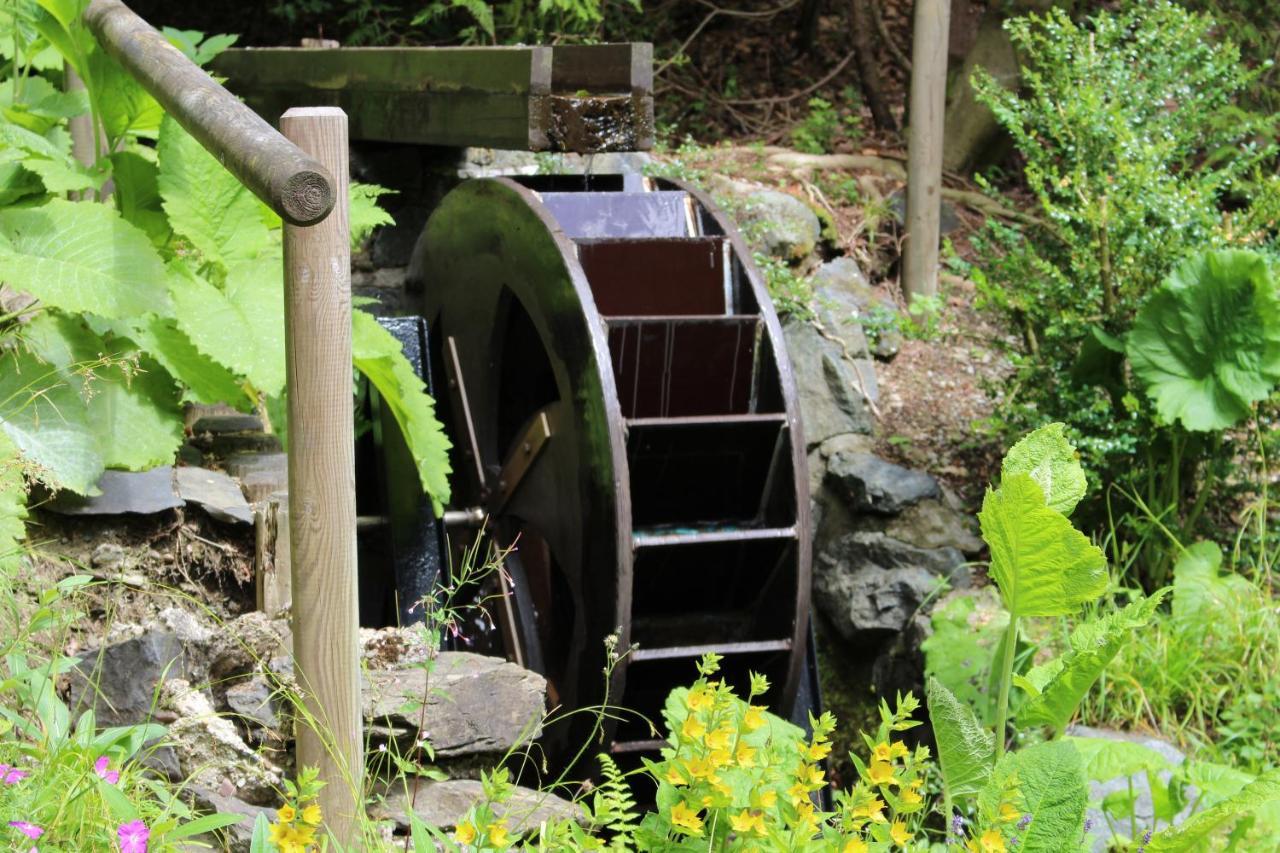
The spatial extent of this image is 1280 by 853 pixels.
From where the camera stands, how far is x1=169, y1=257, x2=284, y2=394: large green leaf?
9.17 feet

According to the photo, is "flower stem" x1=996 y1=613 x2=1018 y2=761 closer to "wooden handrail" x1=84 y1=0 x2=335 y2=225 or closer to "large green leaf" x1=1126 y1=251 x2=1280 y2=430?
"wooden handrail" x1=84 y1=0 x2=335 y2=225

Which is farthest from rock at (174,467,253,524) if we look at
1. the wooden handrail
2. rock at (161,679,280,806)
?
the wooden handrail

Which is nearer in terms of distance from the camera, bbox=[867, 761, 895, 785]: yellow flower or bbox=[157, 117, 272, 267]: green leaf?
bbox=[867, 761, 895, 785]: yellow flower

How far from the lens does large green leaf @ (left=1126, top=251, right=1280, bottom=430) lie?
4.36 meters

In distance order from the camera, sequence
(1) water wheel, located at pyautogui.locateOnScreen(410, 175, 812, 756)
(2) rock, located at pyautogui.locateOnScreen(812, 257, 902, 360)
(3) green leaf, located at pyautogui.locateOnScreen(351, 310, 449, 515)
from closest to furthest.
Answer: (3) green leaf, located at pyautogui.locateOnScreen(351, 310, 449, 515), (1) water wheel, located at pyautogui.locateOnScreen(410, 175, 812, 756), (2) rock, located at pyautogui.locateOnScreen(812, 257, 902, 360)

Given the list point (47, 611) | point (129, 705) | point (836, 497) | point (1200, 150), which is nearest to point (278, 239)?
point (129, 705)

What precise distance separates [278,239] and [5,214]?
71cm

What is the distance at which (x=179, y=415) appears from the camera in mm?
3131

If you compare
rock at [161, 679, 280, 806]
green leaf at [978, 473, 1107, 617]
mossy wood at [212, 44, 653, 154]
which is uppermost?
mossy wood at [212, 44, 653, 154]

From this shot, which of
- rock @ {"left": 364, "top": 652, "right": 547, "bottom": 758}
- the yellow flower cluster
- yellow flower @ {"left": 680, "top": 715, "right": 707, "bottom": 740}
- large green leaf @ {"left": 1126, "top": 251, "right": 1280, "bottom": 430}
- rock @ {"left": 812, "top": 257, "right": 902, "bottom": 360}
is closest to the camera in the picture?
→ the yellow flower cluster

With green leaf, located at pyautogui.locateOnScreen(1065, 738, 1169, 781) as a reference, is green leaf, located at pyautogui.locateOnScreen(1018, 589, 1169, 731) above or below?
above

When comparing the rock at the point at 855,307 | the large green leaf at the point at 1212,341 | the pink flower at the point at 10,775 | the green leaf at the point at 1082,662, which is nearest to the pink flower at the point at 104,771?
the pink flower at the point at 10,775

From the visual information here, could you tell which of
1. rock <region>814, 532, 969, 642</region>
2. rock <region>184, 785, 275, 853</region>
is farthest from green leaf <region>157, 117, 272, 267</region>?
rock <region>814, 532, 969, 642</region>

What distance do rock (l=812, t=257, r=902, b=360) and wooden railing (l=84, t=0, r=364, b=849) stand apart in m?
4.35
